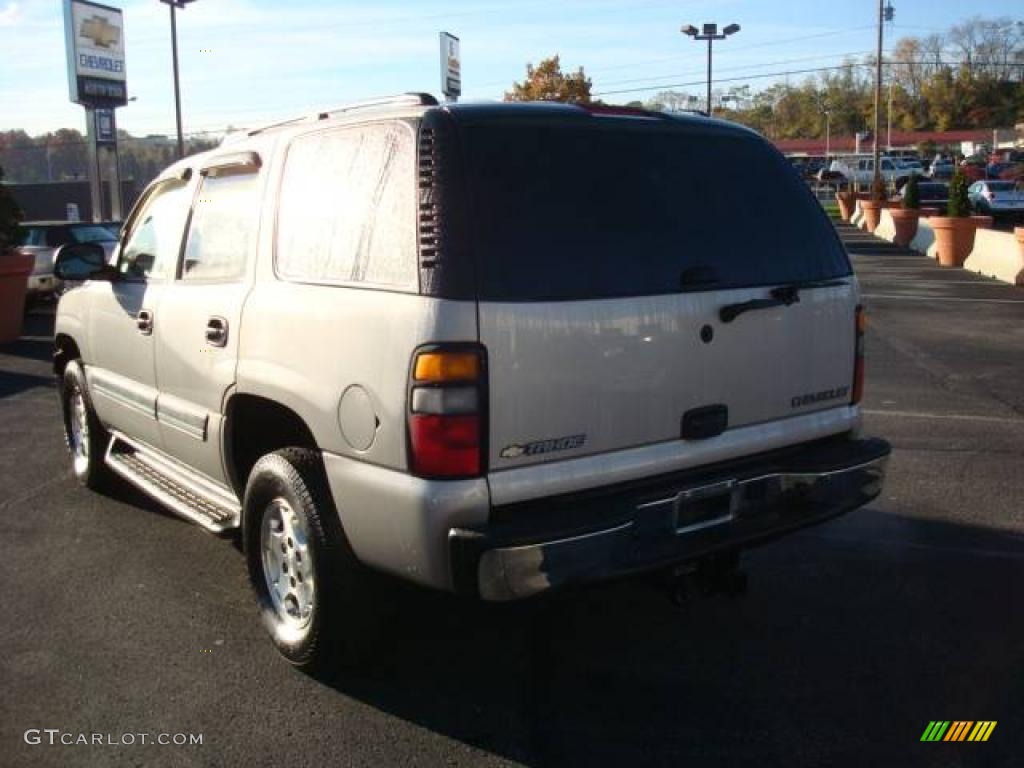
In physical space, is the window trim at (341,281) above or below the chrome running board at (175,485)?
above

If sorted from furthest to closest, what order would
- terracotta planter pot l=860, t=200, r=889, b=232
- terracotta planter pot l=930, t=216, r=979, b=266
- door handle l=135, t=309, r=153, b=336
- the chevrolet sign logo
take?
terracotta planter pot l=860, t=200, r=889, b=232, the chevrolet sign logo, terracotta planter pot l=930, t=216, r=979, b=266, door handle l=135, t=309, r=153, b=336

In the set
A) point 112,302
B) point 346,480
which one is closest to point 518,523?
point 346,480

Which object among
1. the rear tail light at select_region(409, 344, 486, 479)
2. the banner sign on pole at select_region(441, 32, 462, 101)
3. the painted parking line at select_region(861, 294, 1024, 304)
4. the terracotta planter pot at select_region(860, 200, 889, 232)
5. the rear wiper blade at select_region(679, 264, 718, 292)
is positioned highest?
the banner sign on pole at select_region(441, 32, 462, 101)

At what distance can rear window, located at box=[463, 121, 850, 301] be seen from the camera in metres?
3.22

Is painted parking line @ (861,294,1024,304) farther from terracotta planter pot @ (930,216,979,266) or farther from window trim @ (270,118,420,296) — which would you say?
window trim @ (270,118,420,296)

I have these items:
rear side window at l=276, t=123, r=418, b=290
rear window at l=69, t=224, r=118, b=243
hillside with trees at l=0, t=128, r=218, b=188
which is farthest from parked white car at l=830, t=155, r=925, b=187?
rear side window at l=276, t=123, r=418, b=290

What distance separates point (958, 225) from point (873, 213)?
12838 mm

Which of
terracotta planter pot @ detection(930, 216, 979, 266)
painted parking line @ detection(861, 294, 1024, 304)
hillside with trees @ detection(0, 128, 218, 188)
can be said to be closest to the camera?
painted parking line @ detection(861, 294, 1024, 304)

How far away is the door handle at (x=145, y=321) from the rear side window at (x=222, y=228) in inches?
13.7

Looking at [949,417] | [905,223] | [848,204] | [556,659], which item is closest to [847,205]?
[848,204]

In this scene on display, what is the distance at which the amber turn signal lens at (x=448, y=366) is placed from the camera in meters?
3.08

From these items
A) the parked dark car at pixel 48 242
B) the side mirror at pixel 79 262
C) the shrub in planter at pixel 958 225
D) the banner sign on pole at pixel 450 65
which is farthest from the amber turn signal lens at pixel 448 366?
the banner sign on pole at pixel 450 65

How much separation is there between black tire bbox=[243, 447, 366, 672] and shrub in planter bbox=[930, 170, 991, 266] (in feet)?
64.6

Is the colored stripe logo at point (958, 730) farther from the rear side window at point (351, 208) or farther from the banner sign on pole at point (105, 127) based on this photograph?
the banner sign on pole at point (105, 127)
